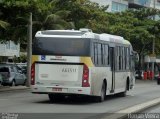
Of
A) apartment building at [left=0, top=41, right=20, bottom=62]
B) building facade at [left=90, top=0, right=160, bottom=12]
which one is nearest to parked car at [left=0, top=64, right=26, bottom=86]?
apartment building at [left=0, top=41, right=20, bottom=62]

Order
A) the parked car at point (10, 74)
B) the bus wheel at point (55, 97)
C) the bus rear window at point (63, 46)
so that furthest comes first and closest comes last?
the parked car at point (10, 74)
the bus wheel at point (55, 97)
the bus rear window at point (63, 46)

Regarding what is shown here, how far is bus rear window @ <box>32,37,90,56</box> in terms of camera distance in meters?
23.0

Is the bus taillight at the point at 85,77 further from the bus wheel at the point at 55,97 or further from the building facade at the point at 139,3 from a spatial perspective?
the building facade at the point at 139,3

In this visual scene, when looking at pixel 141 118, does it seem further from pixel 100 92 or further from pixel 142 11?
pixel 142 11

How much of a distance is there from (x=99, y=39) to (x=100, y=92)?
232cm

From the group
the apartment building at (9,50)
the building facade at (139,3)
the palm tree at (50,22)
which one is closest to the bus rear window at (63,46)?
the palm tree at (50,22)

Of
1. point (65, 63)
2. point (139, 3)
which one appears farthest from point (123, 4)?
point (65, 63)

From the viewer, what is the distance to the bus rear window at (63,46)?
904 inches

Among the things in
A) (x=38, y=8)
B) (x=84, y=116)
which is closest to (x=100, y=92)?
(x=84, y=116)

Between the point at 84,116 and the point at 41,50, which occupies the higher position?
the point at 41,50

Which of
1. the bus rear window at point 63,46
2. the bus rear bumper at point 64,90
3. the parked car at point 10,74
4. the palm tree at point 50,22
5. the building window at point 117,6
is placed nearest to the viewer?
the bus rear bumper at point 64,90

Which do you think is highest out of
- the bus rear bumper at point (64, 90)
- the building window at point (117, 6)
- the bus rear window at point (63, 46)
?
the building window at point (117, 6)

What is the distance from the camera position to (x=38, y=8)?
117 ft

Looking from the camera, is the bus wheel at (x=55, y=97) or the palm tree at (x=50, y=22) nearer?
the bus wheel at (x=55, y=97)
